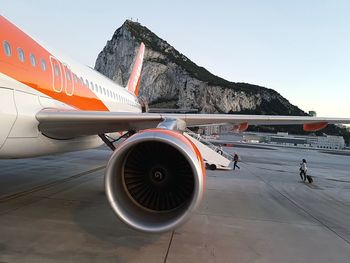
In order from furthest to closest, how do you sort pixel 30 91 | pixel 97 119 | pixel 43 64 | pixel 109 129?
pixel 109 129
pixel 43 64
pixel 97 119
pixel 30 91

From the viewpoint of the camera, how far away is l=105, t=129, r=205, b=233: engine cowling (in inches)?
159

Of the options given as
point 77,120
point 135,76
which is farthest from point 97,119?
point 135,76

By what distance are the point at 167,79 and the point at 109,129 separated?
158 metres

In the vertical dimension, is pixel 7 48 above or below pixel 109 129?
above

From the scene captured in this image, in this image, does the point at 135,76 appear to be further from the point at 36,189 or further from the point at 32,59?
the point at 32,59

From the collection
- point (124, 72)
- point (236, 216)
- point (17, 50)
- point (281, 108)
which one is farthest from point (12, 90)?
point (281, 108)

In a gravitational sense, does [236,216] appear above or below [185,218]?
below

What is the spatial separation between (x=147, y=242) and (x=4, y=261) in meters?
1.95

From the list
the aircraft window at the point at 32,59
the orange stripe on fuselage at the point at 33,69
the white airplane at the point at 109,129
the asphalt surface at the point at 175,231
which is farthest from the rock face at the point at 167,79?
the aircraft window at the point at 32,59

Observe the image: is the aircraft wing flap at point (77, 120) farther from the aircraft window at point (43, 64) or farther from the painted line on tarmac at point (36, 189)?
the painted line on tarmac at point (36, 189)

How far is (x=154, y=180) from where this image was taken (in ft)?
15.3

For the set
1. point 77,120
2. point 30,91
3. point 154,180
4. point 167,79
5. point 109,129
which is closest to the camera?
point 154,180

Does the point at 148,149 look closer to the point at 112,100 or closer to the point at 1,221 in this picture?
the point at 1,221

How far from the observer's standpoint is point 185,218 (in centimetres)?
396
